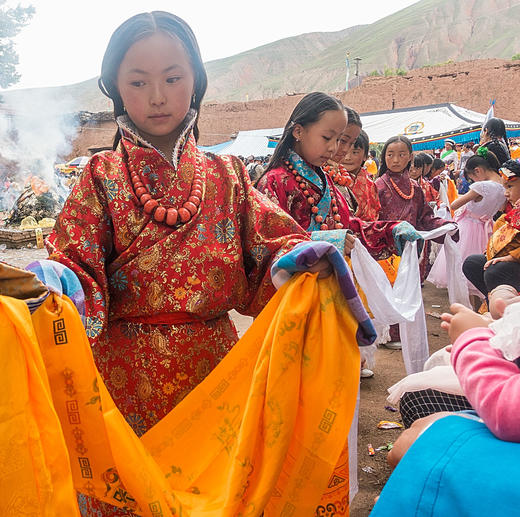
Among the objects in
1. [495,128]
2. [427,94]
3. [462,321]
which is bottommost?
[462,321]

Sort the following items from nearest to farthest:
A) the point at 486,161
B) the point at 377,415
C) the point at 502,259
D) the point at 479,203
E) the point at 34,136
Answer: the point at 377,415 → the point at 502,259 → the point at 486,161 → the point at 479,203 → the point at 34,136

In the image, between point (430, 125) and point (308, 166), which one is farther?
point (430, 125)

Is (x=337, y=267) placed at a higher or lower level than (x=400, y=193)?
higher

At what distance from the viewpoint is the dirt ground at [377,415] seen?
8.85 ft

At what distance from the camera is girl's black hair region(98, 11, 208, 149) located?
1.71 meters

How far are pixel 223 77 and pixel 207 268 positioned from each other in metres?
136

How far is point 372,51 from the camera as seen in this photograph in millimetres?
110812

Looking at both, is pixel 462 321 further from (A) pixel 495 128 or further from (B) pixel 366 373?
(A) pixel 495 128

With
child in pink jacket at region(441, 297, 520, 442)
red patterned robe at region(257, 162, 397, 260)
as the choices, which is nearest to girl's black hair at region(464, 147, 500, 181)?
red patterned robe at region(257, 162, 397, 260)

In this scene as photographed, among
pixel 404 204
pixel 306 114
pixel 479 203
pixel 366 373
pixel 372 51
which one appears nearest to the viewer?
pixel 306 114

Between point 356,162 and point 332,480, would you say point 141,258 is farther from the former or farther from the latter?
point 356,162

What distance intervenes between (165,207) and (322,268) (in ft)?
1.90

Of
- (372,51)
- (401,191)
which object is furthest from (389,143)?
(372,51)

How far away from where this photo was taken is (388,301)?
2822 millimetres
